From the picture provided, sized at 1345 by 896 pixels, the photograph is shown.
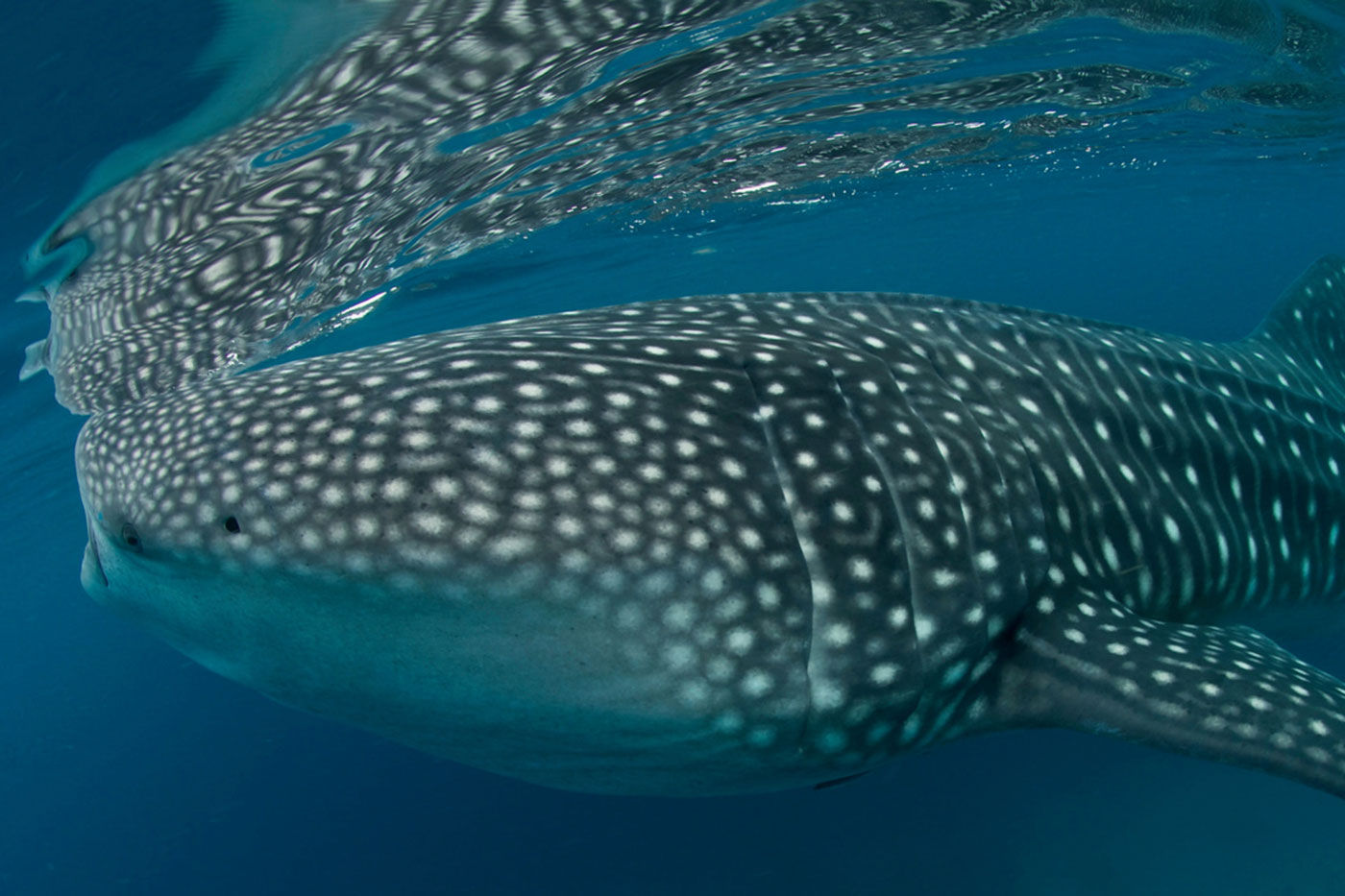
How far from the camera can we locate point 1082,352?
4109mm

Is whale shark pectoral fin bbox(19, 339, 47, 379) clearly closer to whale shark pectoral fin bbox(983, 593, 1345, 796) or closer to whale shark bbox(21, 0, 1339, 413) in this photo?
whale shark bbox(21, 0, 1339, 413)

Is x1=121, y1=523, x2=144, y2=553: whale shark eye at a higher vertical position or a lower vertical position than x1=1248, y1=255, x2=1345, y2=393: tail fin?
higher

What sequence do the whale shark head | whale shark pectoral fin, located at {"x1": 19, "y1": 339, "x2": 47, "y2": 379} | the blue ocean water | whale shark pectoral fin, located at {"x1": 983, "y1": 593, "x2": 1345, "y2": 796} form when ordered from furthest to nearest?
whale shark pectoral fin, located at {"x1": 19, "y1": 339, "x2": 47, "y2": 379}
the blue ocean water
whale shark pectoral fin, located at {"x1": 983, "y1": 593, "x2": 1345, "y2": 796}
the whale shark head

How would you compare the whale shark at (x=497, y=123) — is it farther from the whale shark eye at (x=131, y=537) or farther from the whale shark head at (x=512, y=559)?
the whale shark eye at (x=131, y=537)

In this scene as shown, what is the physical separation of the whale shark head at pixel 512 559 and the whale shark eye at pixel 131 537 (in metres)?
0.01

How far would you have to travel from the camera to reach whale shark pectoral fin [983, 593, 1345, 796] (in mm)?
2686

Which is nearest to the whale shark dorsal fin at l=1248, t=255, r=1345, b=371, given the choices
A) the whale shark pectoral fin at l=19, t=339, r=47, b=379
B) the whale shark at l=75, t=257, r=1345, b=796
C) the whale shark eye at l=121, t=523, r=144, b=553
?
the whale shark at l=75, t=257, r=1345, b=796

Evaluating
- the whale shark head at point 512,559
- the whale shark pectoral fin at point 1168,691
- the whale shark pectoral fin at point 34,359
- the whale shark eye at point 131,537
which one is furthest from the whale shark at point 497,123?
the whale shark pectoral fin at point 1168,691

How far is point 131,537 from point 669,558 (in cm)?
149

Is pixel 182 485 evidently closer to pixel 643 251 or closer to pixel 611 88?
pixel 611 88

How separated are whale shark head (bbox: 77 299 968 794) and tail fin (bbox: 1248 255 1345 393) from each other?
478 centimetres

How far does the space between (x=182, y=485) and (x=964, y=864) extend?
7.13 metres

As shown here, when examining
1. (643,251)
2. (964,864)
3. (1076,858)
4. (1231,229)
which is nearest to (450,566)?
(964,864)

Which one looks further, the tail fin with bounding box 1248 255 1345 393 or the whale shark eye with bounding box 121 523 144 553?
the tail fin with bounding box 1248 255 1345 393
